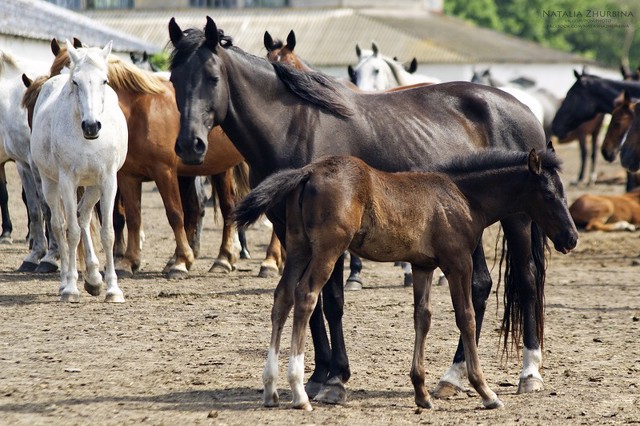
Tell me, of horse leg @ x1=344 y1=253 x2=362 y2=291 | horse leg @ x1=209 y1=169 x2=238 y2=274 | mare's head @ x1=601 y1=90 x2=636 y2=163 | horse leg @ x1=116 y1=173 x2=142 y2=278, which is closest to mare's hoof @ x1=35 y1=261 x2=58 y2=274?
horse leg @ x1=116 y1=173 x2=142 y2=278

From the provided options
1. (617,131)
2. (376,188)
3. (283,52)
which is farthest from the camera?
(617,131)

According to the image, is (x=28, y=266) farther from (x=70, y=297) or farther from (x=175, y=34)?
(x=175, y=34)

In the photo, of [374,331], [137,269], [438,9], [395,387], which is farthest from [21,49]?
[438,9]

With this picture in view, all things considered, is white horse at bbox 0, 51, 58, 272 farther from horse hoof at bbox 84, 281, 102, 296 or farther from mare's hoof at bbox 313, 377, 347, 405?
mare's hoof at bbox 313, 377, 347, 405

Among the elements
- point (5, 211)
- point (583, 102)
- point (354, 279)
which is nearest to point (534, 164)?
point (354, 279)

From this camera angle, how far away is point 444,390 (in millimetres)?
6863

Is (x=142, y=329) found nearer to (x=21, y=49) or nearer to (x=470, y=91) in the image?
(x=470, y=91)

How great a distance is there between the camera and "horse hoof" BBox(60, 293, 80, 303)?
392 inches

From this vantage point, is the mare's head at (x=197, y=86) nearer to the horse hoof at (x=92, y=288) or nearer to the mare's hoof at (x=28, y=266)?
the horse hoof at (x=92, y=288)

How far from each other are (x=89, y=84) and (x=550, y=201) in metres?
4.27

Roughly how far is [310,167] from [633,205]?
12073 millimetres

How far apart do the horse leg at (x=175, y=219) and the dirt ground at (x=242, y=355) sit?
196 millimetres

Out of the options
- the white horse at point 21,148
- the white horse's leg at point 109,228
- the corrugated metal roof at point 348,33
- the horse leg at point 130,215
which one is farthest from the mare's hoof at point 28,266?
the corrugated metal roof at point 348,33

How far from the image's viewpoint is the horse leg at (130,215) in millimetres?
11688
